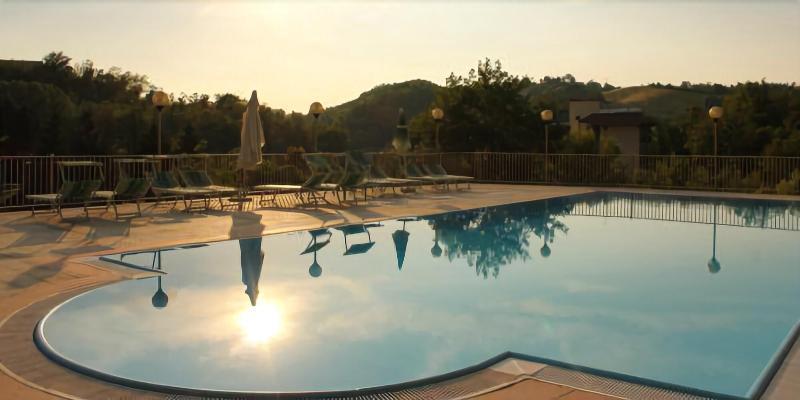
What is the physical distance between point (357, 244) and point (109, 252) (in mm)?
2998

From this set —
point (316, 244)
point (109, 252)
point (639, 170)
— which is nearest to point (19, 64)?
point (639, 170)

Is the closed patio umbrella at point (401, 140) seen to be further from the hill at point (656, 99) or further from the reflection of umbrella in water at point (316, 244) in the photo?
the hill at point (656, 99)

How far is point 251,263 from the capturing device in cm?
789

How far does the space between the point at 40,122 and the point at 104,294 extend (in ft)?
123

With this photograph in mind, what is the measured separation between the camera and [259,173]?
17.0m

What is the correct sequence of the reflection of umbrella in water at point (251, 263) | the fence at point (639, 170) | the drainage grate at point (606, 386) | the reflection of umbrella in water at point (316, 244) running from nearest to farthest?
1. the drainage grate at point (606, 386)
2. the reflection of umbrella in water at point (251, 263)
3. the reflection of umbrella in water at point (316, 244)
4. the fence at point (639, 170)

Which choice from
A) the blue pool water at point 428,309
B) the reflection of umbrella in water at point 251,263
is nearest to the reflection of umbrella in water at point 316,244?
the blue pool water at point 428,309

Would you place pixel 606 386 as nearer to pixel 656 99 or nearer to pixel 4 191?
pixel 4 191

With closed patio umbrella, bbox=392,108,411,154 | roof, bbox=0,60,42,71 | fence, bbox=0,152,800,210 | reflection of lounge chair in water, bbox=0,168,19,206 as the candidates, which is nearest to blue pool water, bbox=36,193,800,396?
reflection of lounge chair in water, bbox=0,168,19,206

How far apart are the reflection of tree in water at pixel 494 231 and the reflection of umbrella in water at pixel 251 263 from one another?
2.23m

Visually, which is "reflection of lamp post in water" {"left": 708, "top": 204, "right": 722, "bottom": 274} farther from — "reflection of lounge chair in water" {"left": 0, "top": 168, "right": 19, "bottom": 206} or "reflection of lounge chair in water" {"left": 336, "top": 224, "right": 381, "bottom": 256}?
"reflection of lounge chair in water" {"left": 0, "top": 168, "right": 19, "bottom": 206}

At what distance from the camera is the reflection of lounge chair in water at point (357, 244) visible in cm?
890

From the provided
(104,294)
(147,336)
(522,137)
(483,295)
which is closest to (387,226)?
(483,295)

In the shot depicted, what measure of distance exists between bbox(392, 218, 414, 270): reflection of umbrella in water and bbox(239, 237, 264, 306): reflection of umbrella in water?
1.53m
